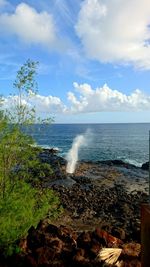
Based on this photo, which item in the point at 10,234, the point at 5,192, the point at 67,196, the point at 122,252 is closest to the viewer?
the point at 122,252

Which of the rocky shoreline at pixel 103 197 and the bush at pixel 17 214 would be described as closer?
the bush at pixel 17 214

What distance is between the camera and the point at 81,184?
39.4 metres

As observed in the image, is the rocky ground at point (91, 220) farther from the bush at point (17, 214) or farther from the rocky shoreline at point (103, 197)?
the bush at point (17, 214)

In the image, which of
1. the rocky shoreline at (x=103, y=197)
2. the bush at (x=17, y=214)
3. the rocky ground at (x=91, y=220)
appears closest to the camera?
the rocky ground at (x=91, y=220)

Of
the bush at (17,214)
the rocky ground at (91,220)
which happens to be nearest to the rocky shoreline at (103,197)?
the rocky ground at (91,220)

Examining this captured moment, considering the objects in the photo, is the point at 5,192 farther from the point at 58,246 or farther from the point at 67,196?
the point at 67,196

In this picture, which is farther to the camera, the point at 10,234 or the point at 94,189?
the point at 94,189

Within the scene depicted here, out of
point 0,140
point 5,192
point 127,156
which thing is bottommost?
point 127,156

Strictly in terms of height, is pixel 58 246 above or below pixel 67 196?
above

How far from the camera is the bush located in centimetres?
1309

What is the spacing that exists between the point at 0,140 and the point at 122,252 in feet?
20.7

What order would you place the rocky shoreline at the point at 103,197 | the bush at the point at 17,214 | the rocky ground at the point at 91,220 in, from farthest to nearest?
the rocky shoreline at the point at 103,197
the bush at the point at 17,214
the rocky ground at the point at 91,220

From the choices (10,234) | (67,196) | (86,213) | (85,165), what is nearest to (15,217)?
(10,234)

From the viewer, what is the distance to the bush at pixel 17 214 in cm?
1309
